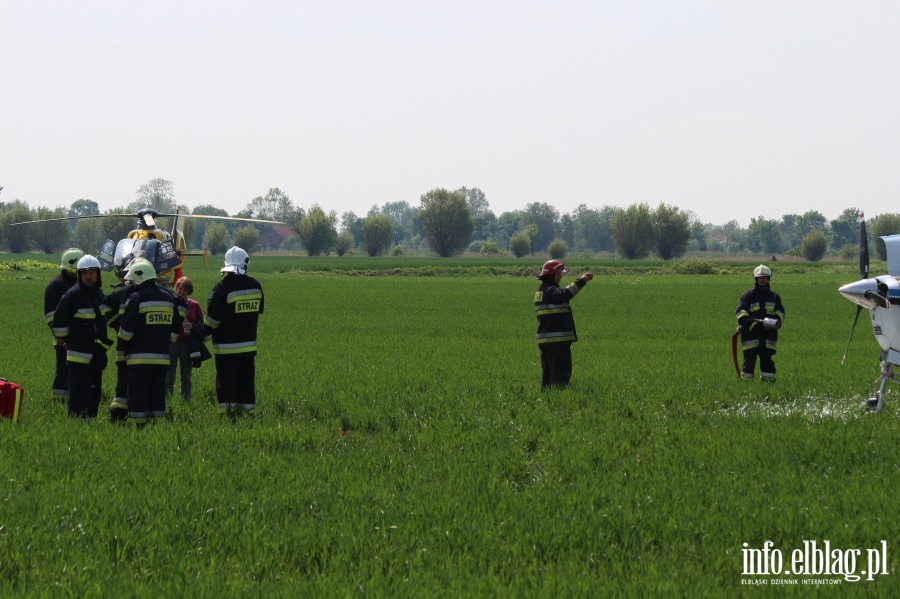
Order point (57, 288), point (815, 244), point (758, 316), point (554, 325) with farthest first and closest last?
point (815, 244), point (758, 316), point (554, 325), point (57, 288)

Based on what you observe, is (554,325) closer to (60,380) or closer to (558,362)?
(558,362)

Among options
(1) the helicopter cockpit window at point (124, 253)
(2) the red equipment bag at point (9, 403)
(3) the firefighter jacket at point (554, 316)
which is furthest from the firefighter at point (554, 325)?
(1) the helicopter cockpit window at point (124, 253)

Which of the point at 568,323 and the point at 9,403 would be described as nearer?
the point at 9,403

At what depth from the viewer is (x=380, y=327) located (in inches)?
1099

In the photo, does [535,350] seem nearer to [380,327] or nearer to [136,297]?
[380,327]

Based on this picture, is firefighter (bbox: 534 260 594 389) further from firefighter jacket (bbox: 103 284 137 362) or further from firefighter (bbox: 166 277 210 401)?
firefighter jacket (bbox: 103 284 137 362)

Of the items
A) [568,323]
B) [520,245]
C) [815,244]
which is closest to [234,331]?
[568,323]

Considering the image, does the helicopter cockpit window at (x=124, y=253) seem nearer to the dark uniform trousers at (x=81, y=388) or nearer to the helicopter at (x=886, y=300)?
the dark uniform trousers at (x=81, y=388)

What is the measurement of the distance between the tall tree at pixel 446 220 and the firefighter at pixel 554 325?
13743cm

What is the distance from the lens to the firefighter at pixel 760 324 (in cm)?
1430

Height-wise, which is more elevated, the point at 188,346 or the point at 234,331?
the point at 234,331

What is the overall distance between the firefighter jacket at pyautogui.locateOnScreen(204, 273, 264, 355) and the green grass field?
0.85 meters

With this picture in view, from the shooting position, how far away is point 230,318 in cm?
1142

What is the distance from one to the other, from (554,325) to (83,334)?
5814 mm
